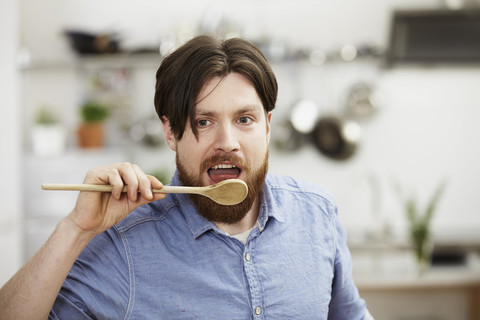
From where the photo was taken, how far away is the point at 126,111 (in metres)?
3.82

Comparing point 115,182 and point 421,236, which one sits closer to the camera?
point 115,182

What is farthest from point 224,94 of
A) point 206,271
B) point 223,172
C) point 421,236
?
point 421,236

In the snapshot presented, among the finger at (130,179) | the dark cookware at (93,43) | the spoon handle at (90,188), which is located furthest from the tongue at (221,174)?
the dark cookware at (93,43)

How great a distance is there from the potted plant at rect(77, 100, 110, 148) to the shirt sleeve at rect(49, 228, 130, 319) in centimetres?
259

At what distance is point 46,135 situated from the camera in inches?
139

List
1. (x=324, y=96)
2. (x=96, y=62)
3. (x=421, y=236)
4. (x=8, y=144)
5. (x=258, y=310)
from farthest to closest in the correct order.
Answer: (x=324, y=96)
(x=96, y=62)
(x=421, y=236)
(x=8, y=144)
(x=258, y=310)

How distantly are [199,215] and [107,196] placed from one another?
0.23 metres

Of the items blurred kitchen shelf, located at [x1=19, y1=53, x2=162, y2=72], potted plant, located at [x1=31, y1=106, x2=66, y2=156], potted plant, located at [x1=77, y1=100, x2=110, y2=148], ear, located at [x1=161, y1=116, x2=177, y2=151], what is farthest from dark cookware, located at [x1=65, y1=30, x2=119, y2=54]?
ear, located at [x1=161, y1=116, x2=177, y2=151]

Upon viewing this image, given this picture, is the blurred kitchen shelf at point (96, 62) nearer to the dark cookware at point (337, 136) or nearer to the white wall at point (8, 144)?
the white wall at point (8, 144)

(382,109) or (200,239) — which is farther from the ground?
(382,109)

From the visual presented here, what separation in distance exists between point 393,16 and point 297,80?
809mm

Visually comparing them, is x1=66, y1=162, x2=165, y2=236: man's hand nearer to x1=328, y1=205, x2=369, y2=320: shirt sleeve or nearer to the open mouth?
the open mouth

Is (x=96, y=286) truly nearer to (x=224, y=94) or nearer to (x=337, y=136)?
(x=224, y=94)

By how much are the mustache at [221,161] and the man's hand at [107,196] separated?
151 mm
